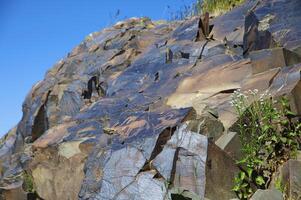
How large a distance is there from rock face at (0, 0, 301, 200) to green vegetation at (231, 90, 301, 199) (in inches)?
4.5

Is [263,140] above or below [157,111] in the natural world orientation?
below

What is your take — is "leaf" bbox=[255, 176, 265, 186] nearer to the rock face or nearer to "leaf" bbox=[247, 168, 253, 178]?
"leaf" bbox=[247, 168, 253, 178]

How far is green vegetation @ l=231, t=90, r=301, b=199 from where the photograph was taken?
4.13m

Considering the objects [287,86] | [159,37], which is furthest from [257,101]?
[159,37]

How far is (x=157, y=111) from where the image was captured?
224 inches

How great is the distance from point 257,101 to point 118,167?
1536 millimetres

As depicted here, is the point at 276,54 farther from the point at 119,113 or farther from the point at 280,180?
the point at 119,113

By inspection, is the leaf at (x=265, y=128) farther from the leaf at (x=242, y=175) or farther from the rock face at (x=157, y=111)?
the leaf at (x=242, y=175)

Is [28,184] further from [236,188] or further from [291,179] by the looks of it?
[291,179]

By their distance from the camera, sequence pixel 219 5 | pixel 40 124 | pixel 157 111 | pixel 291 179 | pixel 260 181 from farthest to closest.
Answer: pixel 219 5 < pixel 40 124 < pixel 157 111 < pixel 260 181 < pixel 291 179

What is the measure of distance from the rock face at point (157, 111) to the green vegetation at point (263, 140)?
0.37 feet

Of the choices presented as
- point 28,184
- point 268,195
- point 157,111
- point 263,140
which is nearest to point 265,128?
point 263,140

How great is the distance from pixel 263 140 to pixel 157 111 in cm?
166

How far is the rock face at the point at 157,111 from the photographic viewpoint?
440 cm
